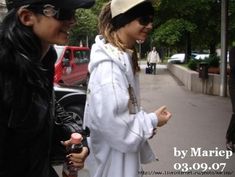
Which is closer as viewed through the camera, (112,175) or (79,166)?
(79,166)

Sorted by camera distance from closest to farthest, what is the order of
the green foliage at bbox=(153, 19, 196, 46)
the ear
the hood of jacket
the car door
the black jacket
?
the black jacket → the ear → the hood of jacket → the car door → the green foliage at bbox=(153, 19, 196, 46)

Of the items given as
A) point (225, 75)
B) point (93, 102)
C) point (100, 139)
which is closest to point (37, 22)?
point (93, 102)

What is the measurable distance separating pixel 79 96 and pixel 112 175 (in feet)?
18.3

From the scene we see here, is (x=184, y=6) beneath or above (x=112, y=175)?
above

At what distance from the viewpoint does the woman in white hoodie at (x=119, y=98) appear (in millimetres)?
2612

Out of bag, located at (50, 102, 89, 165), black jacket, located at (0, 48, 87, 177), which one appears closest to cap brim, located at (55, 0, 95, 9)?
black jacket, located at (0, 48, 87, 177)

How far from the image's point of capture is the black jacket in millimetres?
1777

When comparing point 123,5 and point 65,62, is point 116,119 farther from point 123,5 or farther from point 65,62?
point 65,62

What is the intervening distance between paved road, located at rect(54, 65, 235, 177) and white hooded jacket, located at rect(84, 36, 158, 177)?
11.9 inches

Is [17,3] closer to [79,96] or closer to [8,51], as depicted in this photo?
[8,51]

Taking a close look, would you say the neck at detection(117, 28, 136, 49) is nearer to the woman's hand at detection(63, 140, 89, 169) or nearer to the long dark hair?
the woman's hand at detection(63, 140, 89, 169)

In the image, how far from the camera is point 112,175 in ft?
9.20

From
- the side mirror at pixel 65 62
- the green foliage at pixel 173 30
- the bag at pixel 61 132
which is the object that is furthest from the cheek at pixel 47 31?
the green foliage at pixel 173 30

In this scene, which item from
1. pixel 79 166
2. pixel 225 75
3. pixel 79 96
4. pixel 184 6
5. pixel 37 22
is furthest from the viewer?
pixel 184 6
